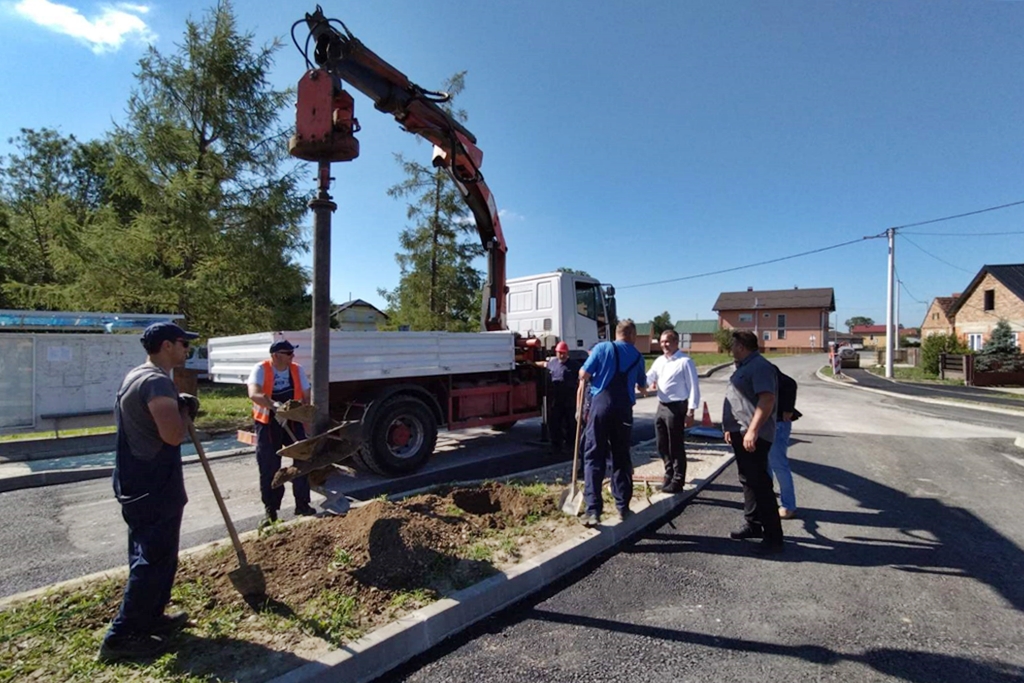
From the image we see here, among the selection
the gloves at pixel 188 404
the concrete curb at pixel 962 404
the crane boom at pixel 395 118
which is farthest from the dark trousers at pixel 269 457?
the concrete curb at pixel 962 404

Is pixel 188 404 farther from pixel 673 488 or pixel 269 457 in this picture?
pixel 673 488

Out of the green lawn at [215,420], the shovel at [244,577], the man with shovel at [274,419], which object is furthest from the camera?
the green lawn at [215,420]

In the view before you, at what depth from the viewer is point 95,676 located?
2.42 metres

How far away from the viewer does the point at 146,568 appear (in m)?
2.62

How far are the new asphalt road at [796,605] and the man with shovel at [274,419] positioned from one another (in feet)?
8.36

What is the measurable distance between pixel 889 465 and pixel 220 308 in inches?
529

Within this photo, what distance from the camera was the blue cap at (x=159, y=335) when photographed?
280 cm

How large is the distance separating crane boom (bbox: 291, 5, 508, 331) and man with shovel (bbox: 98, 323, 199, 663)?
6.17 ft

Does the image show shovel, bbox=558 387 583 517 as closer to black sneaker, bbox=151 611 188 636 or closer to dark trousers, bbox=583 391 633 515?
dark trousers, bbox=583 391 633 515

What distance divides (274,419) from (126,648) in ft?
7.58

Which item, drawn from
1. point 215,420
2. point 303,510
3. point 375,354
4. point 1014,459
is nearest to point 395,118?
point 375,354

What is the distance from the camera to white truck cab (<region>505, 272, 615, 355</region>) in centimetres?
934

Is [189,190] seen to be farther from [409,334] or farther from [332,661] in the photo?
Result: [332,661]

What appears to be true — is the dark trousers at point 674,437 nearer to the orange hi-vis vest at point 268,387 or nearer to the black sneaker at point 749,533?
the black sneaker at point 749,533
